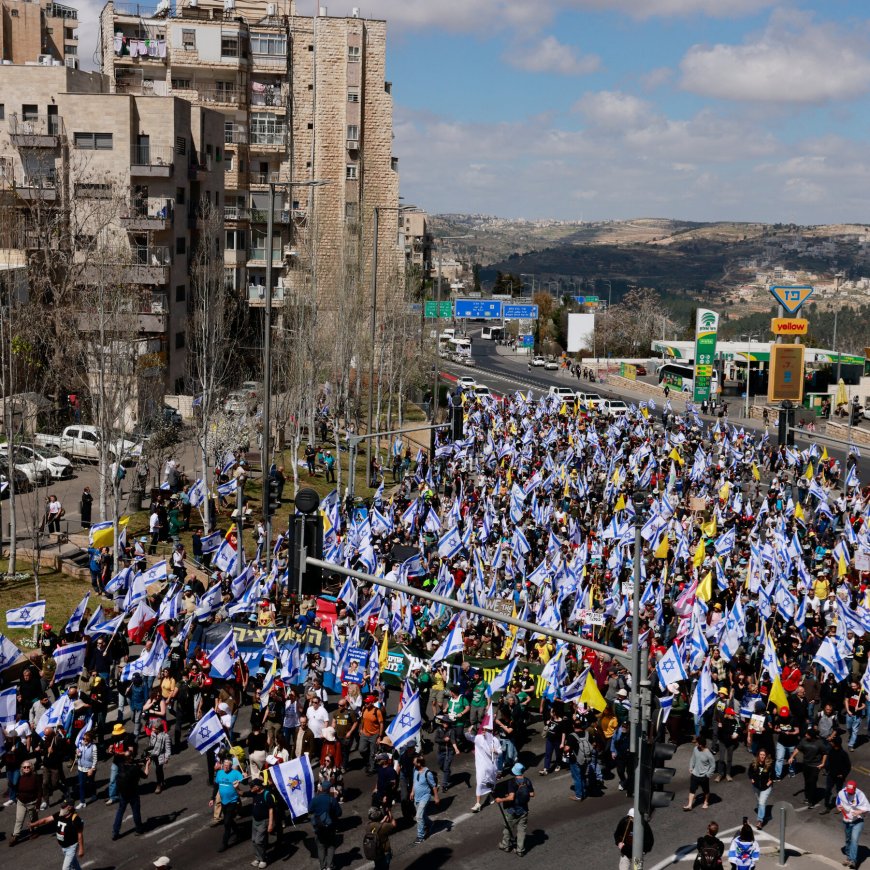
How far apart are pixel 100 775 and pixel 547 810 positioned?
23.9ft

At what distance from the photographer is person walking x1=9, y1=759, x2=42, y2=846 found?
59.0 feet

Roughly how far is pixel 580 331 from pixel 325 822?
126778mm

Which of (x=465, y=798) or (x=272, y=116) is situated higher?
(x=272, y=116)

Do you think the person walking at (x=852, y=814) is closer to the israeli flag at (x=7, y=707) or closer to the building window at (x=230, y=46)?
the israeli flag at (x=7, y=707)

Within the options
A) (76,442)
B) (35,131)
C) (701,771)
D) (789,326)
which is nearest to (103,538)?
(701,771)

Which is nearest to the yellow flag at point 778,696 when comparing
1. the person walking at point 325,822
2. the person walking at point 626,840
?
the person walking at point 626,840

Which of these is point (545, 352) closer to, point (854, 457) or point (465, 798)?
point (854, 457)

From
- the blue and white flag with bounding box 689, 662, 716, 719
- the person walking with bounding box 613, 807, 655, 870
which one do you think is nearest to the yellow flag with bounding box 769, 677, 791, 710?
the blue and white flag with bounding box 689, 662, 716, 719

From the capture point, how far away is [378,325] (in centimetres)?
6712

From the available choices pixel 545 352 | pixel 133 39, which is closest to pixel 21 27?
pixel 133 39

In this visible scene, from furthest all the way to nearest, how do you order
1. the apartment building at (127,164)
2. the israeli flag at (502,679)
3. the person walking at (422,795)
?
the apartment building at (127,164), the israeli flag at (502,679), the person walking at (422,795)

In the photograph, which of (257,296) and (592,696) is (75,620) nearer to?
(592,696)

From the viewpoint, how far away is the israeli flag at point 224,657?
22062 millimetres

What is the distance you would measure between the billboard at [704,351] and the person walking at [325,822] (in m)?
73.5
